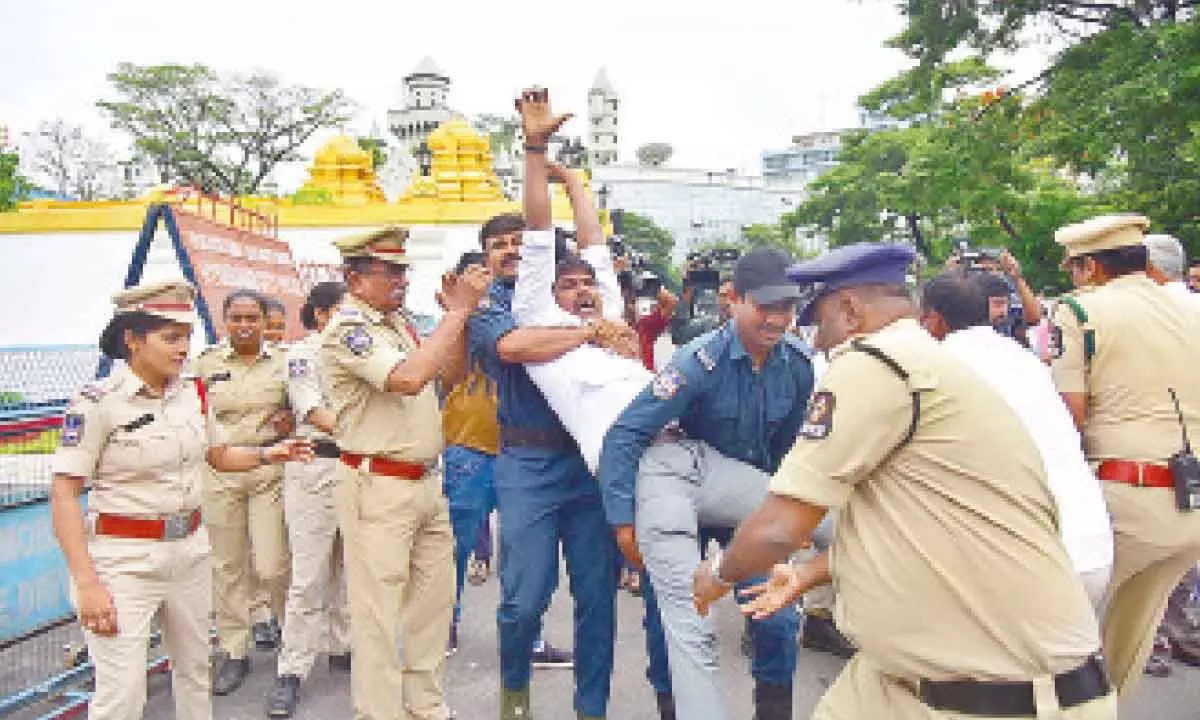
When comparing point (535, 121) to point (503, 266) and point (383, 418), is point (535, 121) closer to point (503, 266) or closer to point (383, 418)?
point (503, 266)

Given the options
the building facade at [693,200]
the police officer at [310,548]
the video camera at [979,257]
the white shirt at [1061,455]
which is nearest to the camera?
the white shirt at [1061,455]

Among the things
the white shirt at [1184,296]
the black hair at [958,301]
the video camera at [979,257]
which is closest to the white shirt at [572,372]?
the black hair at [958,301]

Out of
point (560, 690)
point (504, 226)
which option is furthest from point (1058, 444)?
point (560, 690)

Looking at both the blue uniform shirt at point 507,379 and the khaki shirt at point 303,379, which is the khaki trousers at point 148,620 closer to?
the khaki shirt at point 303,379

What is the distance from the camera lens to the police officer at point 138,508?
2775 mm

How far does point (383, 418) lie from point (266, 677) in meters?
1.81

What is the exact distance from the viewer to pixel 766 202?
94.2m

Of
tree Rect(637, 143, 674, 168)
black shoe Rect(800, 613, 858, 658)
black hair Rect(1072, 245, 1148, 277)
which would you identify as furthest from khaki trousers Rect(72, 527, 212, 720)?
tree Rect(637, 143, 674, 168)

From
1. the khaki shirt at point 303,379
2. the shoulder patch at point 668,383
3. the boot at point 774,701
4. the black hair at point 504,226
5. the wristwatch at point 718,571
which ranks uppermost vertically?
the black hair at point 504,226

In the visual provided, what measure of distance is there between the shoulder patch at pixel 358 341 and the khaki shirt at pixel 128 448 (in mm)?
593

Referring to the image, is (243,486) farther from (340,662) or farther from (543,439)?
(543,439)

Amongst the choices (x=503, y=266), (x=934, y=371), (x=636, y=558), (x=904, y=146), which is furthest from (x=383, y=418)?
(x=904, y=146)

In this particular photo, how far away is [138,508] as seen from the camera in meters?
2.90

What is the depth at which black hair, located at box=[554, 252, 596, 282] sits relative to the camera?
353 cm
